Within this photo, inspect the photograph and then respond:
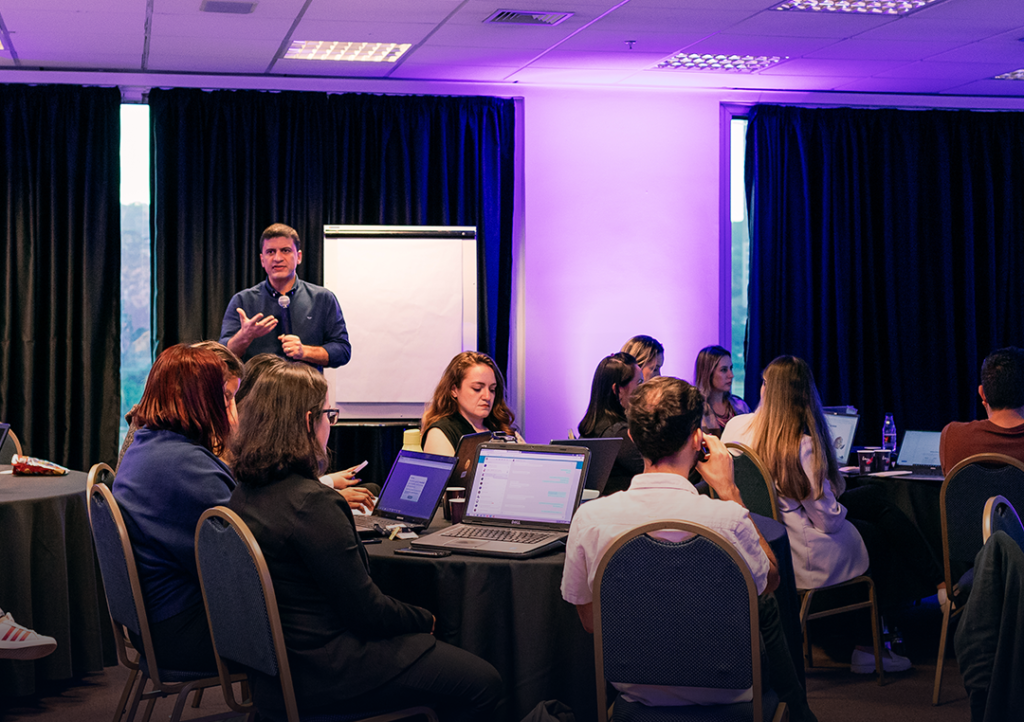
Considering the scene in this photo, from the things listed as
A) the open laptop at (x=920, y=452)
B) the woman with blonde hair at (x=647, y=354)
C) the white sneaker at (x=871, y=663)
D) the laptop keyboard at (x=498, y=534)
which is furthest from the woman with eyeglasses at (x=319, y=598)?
the open laptop at (x=920, y=452)

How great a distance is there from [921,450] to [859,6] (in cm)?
238

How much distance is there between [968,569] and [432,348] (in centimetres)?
374

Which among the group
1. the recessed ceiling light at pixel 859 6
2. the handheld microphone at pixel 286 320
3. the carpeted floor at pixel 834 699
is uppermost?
the recessed ceiling light at pixel 859 6

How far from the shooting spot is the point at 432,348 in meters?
6.42

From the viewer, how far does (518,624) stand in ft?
8.31

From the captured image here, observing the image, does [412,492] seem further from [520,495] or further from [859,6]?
[859,6]

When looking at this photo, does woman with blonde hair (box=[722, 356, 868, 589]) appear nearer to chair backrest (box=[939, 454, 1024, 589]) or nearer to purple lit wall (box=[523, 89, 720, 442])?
chair backrest (box=[939, 454, 1024, 589])

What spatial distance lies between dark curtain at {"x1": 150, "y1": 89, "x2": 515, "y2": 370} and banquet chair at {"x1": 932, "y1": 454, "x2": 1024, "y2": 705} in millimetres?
3573

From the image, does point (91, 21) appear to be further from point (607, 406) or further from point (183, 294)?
point (607, 406)

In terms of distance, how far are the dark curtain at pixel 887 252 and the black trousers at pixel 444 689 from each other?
4951mm

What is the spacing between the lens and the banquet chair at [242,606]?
217 cm

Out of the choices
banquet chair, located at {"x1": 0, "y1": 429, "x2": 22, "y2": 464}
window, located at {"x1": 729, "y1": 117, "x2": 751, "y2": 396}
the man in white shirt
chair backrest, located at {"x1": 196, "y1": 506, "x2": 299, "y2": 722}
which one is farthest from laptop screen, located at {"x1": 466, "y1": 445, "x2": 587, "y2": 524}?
window, located at {"x1": 729, "y1": 117, "x2": 751, "y2": 396}

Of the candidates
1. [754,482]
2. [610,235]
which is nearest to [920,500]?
[754,482]

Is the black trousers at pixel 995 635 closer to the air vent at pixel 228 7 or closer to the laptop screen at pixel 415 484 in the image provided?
the laptop screen at pixel 415 484
